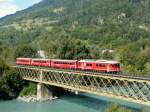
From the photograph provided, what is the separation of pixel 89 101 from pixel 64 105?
458 cm

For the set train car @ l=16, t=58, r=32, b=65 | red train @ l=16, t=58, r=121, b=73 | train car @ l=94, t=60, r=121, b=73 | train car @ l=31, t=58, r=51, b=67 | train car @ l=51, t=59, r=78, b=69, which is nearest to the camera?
train car @ l=94, t=60, r=121, b=73

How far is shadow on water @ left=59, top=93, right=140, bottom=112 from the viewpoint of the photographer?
198ft

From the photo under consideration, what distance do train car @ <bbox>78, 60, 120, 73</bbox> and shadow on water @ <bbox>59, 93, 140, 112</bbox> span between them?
5546 mm

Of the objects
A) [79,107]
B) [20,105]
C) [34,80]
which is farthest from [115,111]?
[34,80]

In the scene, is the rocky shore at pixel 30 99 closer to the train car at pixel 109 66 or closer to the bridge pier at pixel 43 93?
the bridge pier at pixel 43 93

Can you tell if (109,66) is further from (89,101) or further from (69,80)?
(89,101)

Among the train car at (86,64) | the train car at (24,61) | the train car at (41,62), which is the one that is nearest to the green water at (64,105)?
the train car at (86,64)

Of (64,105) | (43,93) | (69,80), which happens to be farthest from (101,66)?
(43,93)

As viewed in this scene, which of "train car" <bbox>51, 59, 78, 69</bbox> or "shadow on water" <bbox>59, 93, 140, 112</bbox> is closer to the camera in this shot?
"shadow on water" <bbox>59, 93, 140, 112</bbox>

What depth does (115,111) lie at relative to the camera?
1447 inches

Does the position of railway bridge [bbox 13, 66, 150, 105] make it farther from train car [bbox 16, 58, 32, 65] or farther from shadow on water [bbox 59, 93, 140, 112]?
shadow on water [bbox 59, 93, 140, 112]

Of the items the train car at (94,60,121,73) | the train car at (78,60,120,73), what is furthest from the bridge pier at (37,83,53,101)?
the train car at (94,60,121,73)

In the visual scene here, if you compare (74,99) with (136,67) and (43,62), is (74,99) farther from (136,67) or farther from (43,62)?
(136,67)

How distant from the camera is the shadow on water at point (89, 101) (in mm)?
60375
